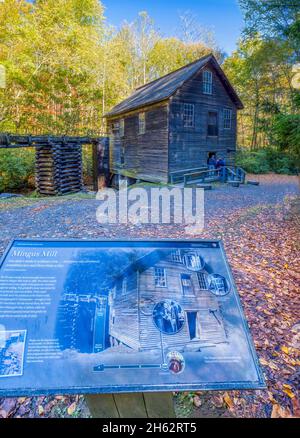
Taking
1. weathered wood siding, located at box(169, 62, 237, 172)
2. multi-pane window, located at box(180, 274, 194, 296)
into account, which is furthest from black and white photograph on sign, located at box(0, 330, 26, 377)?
weathered wood siding, located at box(169, 62, 237, 172)

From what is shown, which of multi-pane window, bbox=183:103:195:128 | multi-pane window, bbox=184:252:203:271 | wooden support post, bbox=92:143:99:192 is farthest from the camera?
wooden support post, bbox=92:143:99:192

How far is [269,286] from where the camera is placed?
5215 mm

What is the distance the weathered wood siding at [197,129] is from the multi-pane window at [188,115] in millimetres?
235

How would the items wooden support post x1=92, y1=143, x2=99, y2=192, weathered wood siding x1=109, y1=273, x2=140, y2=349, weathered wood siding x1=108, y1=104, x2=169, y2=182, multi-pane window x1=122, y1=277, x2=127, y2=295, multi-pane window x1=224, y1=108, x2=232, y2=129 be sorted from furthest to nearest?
multi-pane window x1=224, y1=108, x2=232, y2=129 < wooden support post x1=92, y1=143, x2=99, y2=192 < weathered wood siding x1=108, y1=104, x2=169, y2=182 < multi-pane window x1=122, y1=277, x2=127, y2=295 < weathered wood siding x1=109, y1=273, x2=140, y2=349

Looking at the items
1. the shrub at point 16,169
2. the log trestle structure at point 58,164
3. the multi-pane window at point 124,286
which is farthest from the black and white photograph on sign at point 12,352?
the shrub at point 16,169

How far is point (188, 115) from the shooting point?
64.1 feet

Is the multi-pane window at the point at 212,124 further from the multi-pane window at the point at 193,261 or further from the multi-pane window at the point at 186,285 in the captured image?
the multi-pane window at the point at 186,285

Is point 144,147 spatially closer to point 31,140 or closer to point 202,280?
point 31,140

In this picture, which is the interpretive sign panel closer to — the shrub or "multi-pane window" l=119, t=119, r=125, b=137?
the shrub

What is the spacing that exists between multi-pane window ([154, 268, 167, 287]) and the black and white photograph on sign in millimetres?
991

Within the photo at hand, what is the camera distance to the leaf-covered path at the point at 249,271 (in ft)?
9.70

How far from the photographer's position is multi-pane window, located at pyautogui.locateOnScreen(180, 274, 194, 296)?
212 centimetres

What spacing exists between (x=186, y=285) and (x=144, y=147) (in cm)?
2008

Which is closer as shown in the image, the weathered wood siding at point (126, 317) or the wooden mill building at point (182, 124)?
the weathered wood siding at point (126, 317)
